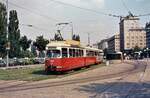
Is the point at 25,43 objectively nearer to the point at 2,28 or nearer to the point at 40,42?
the point at 40,42

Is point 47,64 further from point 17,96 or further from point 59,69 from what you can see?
point 17,96

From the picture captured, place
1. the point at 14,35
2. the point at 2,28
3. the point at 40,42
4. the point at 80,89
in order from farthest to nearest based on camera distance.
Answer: the point at 40,42, the point at 14,35, the point at 2,28, the point at 80,89

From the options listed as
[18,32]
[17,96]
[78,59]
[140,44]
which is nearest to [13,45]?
[18,32]

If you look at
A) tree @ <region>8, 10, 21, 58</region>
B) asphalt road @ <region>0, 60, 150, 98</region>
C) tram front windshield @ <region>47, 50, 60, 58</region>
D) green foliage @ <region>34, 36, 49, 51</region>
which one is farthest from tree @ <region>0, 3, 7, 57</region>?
asphalt road @ <region>0, 60, 150, 98</region>

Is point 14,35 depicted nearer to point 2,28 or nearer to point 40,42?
point 2,28

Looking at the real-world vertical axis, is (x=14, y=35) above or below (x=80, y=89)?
above

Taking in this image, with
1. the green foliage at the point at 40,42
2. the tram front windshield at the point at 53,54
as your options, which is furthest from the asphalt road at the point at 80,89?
the green foliage at the point at 40,42

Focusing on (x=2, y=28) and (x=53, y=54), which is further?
(x=2, y=28)

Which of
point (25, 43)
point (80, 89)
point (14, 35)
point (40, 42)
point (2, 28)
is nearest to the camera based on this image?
point (80, 89)

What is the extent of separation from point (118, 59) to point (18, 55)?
29.3 metres

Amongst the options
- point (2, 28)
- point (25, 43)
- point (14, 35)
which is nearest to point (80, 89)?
point (2, 28)

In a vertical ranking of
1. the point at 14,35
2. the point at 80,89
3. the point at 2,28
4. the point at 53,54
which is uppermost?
the point at 2,28

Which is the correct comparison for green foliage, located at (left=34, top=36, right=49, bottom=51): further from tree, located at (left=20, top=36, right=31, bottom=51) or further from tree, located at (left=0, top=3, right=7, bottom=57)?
tree, located at (left=0, top=3, right=7, bottom=57)

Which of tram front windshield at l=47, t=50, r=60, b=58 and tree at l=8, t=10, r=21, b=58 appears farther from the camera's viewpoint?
tree at l=8, t=10, r=21, b=58
